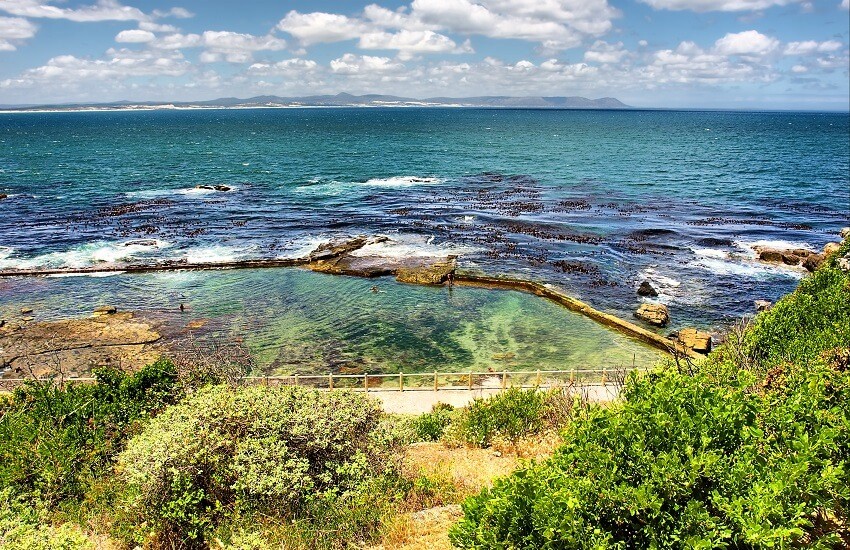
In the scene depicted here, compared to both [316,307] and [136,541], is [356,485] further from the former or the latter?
[316,307]

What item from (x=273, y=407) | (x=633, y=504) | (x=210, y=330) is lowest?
(x=210, y=330)

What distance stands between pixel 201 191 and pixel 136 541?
217ft

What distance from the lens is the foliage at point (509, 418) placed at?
17156 mm

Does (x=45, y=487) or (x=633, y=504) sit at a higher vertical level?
(x=633, y=504)

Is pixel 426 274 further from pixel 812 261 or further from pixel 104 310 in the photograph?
pixel 812 261

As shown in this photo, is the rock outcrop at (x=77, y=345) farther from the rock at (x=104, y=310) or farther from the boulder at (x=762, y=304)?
the boulder at (x=762, y=304)

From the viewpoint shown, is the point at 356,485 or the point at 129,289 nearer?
the point at 356,485

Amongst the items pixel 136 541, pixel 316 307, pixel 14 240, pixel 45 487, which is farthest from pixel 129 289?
pixel 136 541

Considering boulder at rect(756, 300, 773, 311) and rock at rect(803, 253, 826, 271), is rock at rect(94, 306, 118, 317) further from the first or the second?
rock at rect(803, 253, 826, 271)

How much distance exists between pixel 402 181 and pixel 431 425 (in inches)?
2536

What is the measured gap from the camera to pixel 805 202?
65500 millimetres

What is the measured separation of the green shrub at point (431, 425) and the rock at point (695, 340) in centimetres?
1493

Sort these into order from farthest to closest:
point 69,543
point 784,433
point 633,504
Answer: point 69,543 → point 784,433 → point 633,504

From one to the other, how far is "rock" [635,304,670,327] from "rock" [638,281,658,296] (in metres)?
2.76
